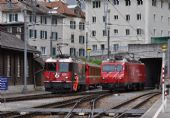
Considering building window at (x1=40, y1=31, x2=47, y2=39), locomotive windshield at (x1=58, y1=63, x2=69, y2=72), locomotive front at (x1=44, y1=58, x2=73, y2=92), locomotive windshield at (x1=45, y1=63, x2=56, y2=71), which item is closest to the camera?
locomotive front at (x1=44, y1=58, x2=73, y2=92)

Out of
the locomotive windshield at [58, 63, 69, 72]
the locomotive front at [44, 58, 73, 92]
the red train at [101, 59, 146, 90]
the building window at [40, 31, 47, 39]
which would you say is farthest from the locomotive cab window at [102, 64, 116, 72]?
the building window at [40, 31, 47, 39]

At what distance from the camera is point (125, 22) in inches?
4021

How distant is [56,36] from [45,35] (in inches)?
107

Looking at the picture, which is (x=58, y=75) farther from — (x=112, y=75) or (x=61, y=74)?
(x=112, y=75)

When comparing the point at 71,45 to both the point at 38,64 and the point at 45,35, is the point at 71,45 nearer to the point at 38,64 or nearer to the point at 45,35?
the point at 45,35

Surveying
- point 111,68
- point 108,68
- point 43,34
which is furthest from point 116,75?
point 43,34

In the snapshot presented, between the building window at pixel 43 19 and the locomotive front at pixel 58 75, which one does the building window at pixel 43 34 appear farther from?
the locomotive front at pixel 58 75

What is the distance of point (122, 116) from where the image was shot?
20.8 meters

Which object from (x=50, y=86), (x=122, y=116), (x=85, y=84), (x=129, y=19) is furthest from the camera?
(x=129, y=19)

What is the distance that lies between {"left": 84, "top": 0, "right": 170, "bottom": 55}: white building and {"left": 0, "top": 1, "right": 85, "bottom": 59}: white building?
438 centimetres

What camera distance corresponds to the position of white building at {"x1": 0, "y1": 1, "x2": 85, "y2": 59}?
97250 mm

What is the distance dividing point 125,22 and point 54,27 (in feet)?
44.0

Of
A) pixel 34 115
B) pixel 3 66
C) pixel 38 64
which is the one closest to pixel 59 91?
pixel 3 66

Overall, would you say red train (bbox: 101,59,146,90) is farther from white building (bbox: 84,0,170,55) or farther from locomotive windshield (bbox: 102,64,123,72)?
white building (bbox: 84,0,170,55)
